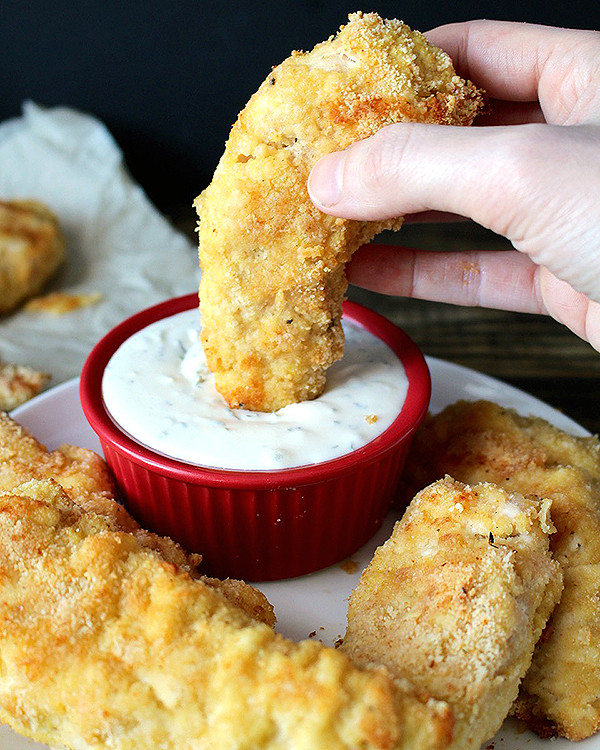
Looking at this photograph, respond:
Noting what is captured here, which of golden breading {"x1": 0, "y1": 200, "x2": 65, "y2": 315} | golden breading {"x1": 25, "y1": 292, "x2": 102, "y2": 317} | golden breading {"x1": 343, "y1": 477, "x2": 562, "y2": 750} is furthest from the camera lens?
golden breading {"x1": 25, "y1": 292, "x2": 102, "y2": 317}

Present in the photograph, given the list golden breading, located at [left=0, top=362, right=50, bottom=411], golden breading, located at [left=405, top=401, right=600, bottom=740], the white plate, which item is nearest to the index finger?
golden breading, located at [left=405, top=401, right=600, bottom=740]

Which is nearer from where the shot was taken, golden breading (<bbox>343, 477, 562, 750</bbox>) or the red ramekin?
golden breading (<bbox>343, 477, 562, 750</bbox>)

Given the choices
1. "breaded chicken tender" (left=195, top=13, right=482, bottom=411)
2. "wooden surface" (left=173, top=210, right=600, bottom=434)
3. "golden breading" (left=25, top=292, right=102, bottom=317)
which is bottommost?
"golden breading" (left=25, top=292, right=102, bottom=317)

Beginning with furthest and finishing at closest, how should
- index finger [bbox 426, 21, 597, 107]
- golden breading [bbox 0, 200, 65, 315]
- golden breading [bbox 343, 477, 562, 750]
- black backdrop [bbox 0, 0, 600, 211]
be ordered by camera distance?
1. black backdrop [bbox 0, 0, 600, 211]
2. golden breading [bbox 0, 200, 65, 315]
3. index finger [bbox 426, 21, 597, 107]
4. golden breading [bbox 343, 477, 562, 750]

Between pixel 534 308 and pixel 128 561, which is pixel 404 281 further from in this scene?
pixel 128 561

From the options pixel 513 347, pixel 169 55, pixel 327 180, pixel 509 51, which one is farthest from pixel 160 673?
pixel 169 55

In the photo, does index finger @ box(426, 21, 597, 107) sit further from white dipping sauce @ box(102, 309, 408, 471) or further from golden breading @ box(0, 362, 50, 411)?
golden breading @ box(0, 362, 50, 411)

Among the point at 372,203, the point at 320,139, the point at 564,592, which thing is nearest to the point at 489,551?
the point at 564,592
